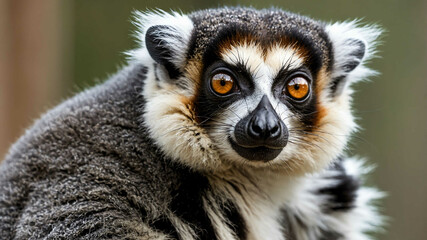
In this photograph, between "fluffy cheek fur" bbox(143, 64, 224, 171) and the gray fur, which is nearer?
the gray fur

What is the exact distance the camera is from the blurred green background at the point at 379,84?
7793 millimetres

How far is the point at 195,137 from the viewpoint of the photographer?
Answer: 14.5 feet

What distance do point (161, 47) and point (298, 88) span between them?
43.4 inches

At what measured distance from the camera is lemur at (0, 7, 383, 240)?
4.27 meters

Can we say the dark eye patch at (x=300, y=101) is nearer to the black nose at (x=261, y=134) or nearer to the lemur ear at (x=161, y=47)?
the black nose at (x=261, y=134)

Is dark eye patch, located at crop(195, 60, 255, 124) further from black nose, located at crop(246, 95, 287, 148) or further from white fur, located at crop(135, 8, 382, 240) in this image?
black nose, located at crop(246, 95, 287, 148)

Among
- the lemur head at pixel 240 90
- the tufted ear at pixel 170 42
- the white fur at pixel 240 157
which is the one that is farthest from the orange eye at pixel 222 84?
the tufted ear at pixel 170 42

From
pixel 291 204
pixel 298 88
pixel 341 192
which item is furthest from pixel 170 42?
pixel 341 192

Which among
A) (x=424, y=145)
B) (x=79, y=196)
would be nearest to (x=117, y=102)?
(x=79, y=196)

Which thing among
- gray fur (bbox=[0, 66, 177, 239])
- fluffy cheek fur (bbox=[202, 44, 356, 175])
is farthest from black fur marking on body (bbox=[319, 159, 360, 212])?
gray fur (bbox=[0, 66, 177, 239])

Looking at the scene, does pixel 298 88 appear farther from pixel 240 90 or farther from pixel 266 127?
pixel 266 127

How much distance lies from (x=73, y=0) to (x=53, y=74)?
4262mm

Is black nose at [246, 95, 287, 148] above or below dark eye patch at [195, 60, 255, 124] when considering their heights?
below

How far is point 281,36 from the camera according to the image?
456 cm
